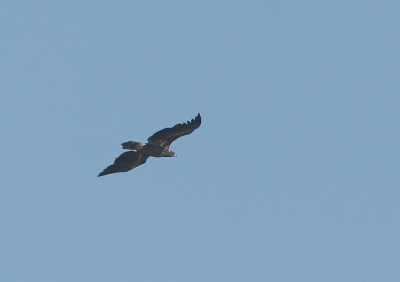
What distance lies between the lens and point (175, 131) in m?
48.8

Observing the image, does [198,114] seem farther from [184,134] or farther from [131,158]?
[131,158]

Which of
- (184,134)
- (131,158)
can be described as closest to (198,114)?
(184,134)

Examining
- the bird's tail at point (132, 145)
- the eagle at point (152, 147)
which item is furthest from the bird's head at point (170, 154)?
the bird's tail at point (132, 145)

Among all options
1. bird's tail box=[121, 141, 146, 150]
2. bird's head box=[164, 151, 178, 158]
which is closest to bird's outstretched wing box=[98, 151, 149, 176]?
bird's head box=[164, 151, 178, 158]

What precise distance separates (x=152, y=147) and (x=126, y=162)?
189cm

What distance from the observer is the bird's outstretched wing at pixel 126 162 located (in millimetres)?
50812

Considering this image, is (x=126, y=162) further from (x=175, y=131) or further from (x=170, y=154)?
(x=175, y=131)

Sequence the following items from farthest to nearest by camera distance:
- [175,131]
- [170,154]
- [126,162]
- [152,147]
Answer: [170,154] → [126,162] → [152,147] → [175,131]

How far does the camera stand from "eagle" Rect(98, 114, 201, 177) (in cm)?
4853

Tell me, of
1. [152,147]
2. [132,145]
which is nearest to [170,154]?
[152,147]

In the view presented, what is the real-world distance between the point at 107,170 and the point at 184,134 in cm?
478

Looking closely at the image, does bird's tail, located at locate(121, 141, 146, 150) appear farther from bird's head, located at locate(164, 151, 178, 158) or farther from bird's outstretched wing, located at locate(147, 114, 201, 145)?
bird's head, located at locate(164, 151, 178, 158)

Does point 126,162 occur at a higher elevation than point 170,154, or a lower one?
lower

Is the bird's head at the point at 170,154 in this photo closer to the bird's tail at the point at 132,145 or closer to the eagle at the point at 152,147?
the eagle at the point at 152,147
